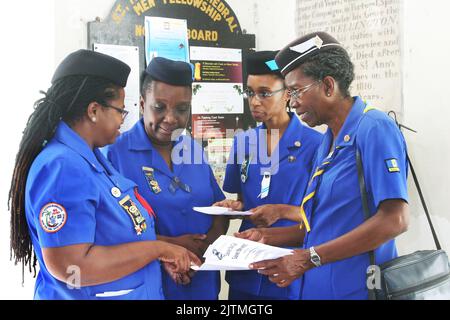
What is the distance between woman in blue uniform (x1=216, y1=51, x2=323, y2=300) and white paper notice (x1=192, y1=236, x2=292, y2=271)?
43 cm

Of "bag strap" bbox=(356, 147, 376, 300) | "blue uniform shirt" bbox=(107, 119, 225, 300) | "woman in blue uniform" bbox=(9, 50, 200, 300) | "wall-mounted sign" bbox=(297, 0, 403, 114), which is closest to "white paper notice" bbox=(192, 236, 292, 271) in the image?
"woman in blue uniform" bbox=(9, 50, 200, 300)

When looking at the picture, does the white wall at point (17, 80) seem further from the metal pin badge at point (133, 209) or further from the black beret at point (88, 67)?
the metal pin badge at point (133, 209)

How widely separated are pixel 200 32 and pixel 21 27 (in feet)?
2.97

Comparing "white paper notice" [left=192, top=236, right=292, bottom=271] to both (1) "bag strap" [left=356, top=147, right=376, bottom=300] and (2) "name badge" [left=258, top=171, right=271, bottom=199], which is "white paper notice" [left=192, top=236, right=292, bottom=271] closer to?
(1) "bag strap" [left=356, top=147, right=376, bottom=300]

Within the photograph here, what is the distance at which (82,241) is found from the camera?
1.45m

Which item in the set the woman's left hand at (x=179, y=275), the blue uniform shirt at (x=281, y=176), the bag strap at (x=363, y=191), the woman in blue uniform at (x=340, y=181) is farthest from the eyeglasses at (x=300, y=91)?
the woman's left hand at (x=179, y=275)

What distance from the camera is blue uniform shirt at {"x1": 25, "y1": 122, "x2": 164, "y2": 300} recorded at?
142 centimetres

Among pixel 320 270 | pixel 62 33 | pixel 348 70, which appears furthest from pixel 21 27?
pixel 320 270

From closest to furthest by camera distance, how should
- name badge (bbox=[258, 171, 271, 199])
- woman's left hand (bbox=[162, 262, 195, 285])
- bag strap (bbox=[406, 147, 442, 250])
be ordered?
bag strap (bbox=[406, 147, 442, 250]) < woman's left hand (bbox=[162, 262, 195, 285]) < name badge (bbox=[258, 171, 271, 199])

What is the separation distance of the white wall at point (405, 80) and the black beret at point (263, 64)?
1.79ft

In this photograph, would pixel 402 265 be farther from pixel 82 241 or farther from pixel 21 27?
pixel 21 27

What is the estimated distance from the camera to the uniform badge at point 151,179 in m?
2.03

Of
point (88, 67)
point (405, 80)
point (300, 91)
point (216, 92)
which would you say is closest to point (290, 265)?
point (300, 91)

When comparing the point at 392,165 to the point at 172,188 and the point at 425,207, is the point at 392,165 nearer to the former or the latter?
the point at 425,207
